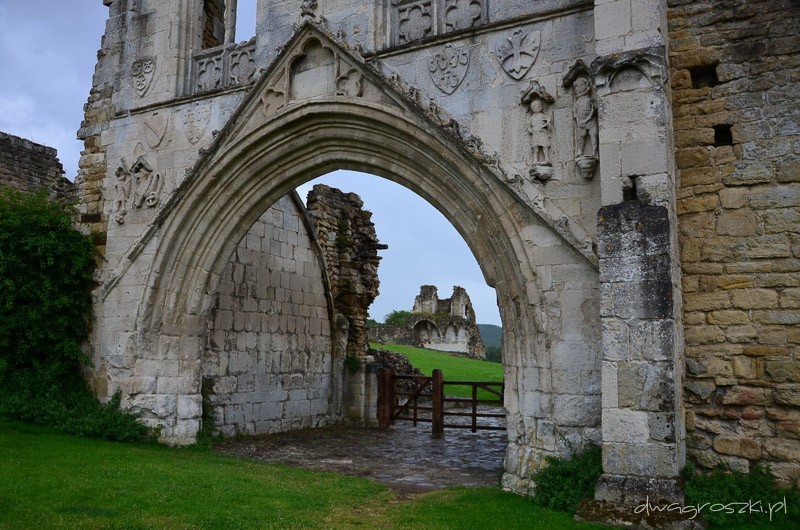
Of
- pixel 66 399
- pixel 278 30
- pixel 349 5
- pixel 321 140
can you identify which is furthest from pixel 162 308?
pixel 349 5

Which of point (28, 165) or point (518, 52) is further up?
point (28, 165)

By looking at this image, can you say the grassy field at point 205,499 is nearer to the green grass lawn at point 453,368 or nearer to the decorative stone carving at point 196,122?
the decorative stone carving at point 196,122

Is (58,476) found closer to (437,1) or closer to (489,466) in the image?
(489,466)

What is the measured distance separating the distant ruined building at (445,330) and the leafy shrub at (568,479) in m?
22.1

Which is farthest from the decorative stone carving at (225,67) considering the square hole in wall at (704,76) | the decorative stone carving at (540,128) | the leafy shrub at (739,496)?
the leafy shrub at (739,496)

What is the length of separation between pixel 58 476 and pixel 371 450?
4000 millimetres

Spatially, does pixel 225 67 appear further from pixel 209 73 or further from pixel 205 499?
pixel 205 499

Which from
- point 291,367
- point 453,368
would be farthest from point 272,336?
point 453,368

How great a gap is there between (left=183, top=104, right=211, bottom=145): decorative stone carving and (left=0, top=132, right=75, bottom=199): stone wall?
3826mm

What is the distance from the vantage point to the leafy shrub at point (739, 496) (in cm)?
502

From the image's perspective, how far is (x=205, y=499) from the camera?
5.57 m

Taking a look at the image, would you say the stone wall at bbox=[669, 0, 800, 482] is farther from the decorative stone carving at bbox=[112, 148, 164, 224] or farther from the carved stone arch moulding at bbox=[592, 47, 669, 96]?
the decorative stone carving at bbox=[112, 148, 164, 224]

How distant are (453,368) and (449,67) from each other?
1543cm

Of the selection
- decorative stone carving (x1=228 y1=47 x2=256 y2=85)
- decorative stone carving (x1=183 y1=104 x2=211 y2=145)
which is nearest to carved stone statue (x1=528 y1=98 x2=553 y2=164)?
decorative stone carving (x1=228 y1=47 x2=256 y2=85)
